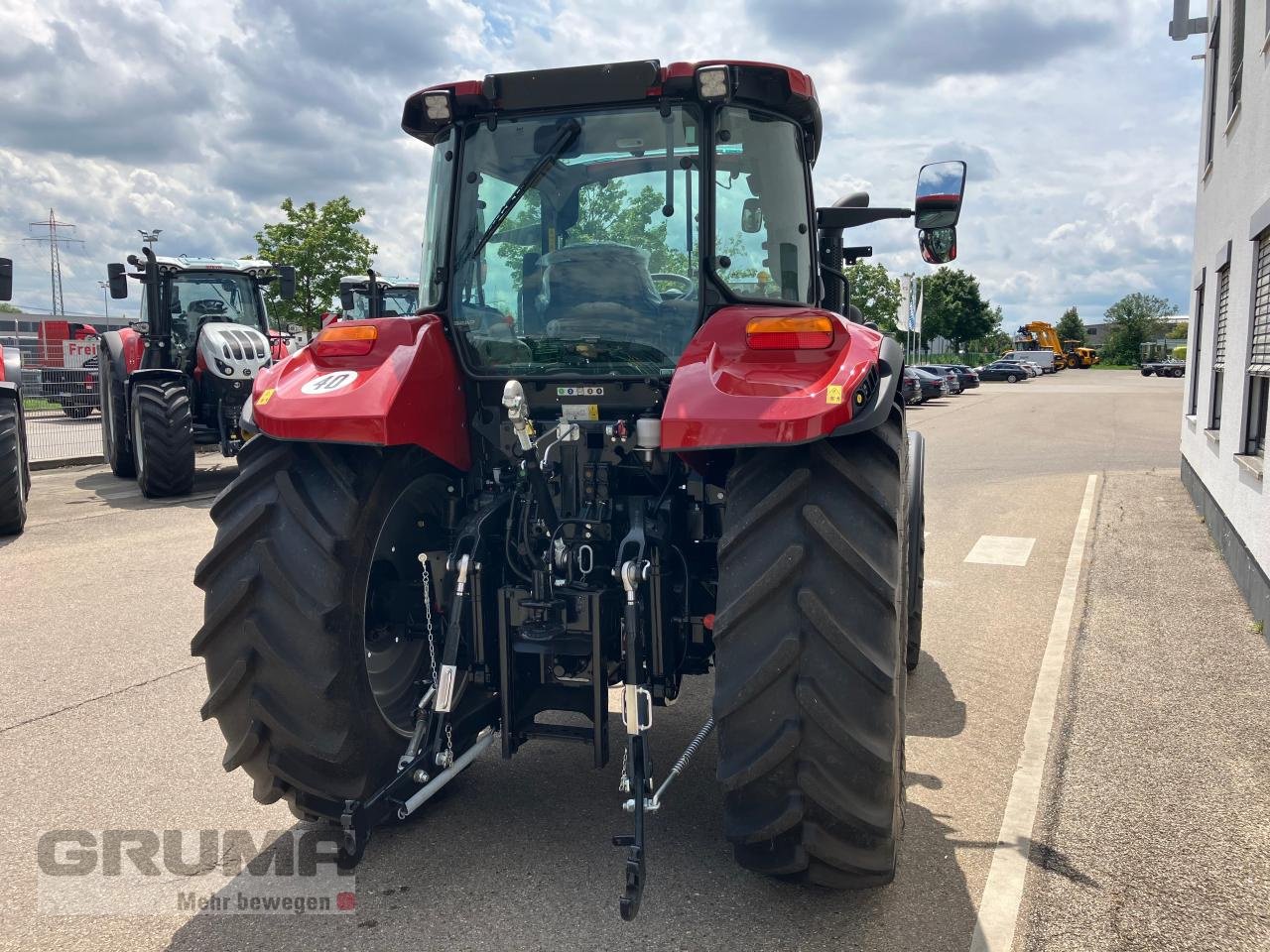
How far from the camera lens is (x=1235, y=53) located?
419 inches

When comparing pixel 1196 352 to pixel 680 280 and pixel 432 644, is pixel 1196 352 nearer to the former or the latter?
pixel 680 280

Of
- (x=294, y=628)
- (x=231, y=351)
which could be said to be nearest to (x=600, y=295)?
(x=294, y=628)

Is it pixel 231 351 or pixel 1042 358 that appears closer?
pixel 231 351

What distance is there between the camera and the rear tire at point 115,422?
43.1 feet

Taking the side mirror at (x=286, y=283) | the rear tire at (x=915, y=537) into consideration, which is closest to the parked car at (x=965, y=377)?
the side mirror at (x=286, y=283)

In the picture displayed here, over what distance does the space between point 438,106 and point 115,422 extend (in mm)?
11481

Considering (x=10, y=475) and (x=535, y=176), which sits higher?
(x=535, y=176)

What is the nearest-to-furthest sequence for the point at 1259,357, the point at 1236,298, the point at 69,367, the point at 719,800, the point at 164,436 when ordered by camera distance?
the point at 719,800, the point at 1259,357, the point at 1236,298, the point at 164,436, the point at 69,367

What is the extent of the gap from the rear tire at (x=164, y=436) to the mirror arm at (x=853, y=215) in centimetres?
929

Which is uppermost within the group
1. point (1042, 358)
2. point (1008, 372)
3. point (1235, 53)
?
point (1235, 53)

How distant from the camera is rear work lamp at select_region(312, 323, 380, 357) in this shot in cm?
353

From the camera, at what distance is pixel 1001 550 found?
30.5 feet

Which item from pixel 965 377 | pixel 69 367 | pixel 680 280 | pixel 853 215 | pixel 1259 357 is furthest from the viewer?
pixel 965 377

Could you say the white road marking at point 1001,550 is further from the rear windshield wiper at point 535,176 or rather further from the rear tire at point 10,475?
the rear tire at point 10,475
